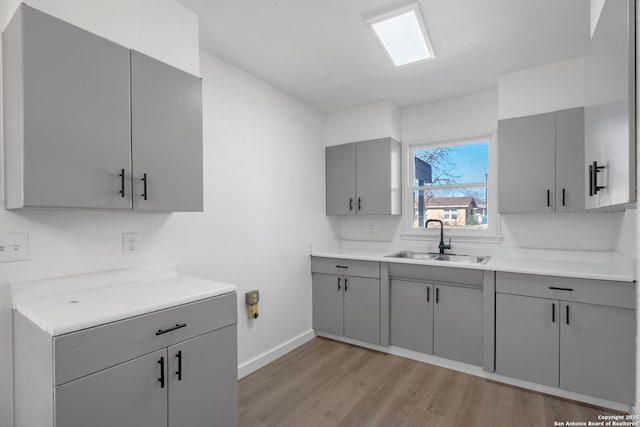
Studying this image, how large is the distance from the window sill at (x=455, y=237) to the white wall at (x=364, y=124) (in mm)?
1075

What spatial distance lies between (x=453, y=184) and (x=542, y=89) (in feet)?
3.66

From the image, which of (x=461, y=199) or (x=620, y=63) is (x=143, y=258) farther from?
(x=461, y=199)

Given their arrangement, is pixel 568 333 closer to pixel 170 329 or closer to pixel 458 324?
pixel 458 324

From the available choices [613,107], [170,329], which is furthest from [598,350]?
[170,329]

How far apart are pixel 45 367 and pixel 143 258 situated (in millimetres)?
839

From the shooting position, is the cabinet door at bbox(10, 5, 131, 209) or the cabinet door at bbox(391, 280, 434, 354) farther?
the cabinet door at bbox(391, 280, 434, 354)

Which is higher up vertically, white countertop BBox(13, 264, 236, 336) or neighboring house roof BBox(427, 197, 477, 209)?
neighboring house roof BBox(427, 197, 477, 209)

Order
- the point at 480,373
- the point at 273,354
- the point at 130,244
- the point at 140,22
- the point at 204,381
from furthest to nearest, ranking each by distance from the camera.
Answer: the point at 273,354, the point at 480,373, the point at 130,244, the point at 140,22, the point at 204,381

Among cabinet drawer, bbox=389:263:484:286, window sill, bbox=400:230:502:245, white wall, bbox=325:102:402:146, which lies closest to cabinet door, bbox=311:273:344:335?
cabinet drawer, bbox=389:263:484:286

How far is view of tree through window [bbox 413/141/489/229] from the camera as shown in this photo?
3281 mm

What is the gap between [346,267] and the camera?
3271 mm

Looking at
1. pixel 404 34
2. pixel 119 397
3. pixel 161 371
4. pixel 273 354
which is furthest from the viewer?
pixel 273 354

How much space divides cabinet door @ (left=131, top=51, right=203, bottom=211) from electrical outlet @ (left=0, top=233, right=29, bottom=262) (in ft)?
1.63

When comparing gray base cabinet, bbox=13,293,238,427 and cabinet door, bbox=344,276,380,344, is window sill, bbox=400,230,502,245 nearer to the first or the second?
cabinet door, bbox=344,276,380,344
